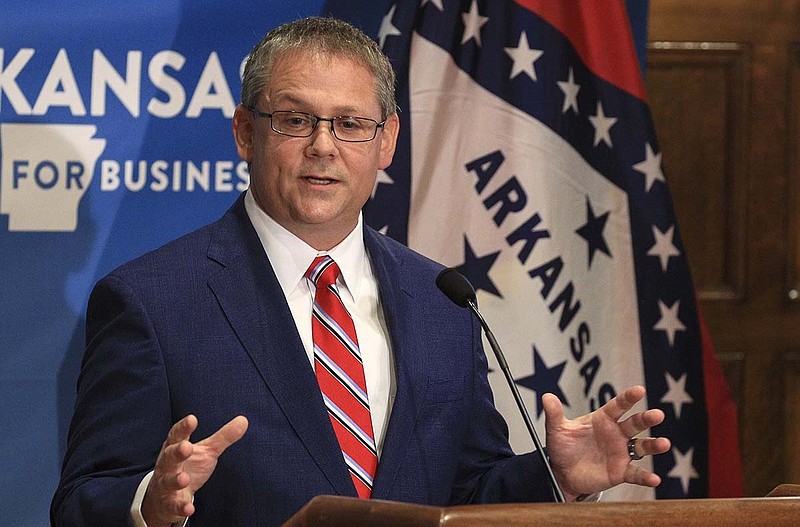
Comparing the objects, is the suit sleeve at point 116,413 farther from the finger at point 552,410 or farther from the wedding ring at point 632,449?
the wedding ring at point 632,449

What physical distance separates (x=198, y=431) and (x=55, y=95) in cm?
157

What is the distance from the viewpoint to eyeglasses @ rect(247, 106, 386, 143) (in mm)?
2080

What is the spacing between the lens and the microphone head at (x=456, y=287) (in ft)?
6.36

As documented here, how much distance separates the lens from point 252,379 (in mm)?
1976

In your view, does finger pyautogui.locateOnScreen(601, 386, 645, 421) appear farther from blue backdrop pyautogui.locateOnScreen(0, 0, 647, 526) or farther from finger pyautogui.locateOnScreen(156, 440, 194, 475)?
blue backdrop pyautogui.locateOnScreen(0, 0, 647, 526)

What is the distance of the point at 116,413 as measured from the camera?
6.16 ft

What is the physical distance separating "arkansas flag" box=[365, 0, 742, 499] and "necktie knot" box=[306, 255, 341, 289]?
118cm

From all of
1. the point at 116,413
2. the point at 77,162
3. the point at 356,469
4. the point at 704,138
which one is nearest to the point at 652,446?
the point at 356,469

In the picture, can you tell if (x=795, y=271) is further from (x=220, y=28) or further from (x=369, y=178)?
(x=369, y=178)

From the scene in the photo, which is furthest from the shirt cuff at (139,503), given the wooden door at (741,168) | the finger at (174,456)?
the wooden door at (741,168)

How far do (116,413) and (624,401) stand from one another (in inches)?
30.9

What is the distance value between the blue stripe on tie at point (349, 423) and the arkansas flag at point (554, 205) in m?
1.30

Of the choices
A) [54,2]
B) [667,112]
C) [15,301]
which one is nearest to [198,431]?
[15,301]

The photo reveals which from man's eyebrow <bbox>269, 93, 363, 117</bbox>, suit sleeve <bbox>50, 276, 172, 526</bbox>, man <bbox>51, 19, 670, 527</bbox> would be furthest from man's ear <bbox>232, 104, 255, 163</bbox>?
suit sleeve <bbox>50, 276, 172, 526</bbox>
